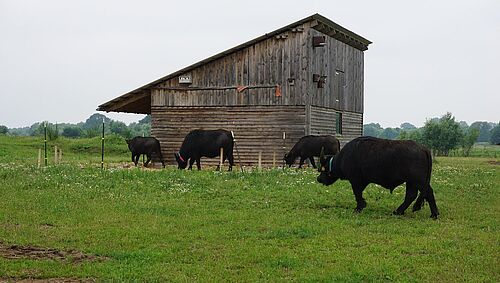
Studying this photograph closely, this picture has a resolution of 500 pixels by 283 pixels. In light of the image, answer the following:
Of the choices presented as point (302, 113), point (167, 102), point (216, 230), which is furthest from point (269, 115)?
point (216, 230)

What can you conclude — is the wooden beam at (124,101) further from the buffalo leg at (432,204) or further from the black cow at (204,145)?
the buffalo leg at (432,204)

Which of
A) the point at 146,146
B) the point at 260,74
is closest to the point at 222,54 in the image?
the point at 260,74

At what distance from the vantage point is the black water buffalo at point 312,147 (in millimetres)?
29484

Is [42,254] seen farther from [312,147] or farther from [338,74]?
[338,74]

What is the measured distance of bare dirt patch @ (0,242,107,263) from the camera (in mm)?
9756

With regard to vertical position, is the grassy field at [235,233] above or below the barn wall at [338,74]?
below

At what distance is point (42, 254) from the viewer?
1002 cm

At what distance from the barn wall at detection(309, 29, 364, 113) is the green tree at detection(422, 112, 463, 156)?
4307 cm

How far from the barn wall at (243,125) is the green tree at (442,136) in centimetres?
A: 5168

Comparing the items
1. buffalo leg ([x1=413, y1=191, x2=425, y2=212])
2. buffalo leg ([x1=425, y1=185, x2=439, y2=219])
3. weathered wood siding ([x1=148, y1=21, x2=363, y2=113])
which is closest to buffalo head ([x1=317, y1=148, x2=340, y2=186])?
buffalo leg ([x1=413, y1=191, x2=425, y2=212])

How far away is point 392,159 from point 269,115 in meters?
17.9

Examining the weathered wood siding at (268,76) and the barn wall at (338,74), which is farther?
the barn wall at (338,74)

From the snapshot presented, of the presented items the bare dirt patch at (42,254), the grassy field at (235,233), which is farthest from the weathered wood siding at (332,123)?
the bare dirt patch at (42,254)

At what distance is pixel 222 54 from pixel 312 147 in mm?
7224
